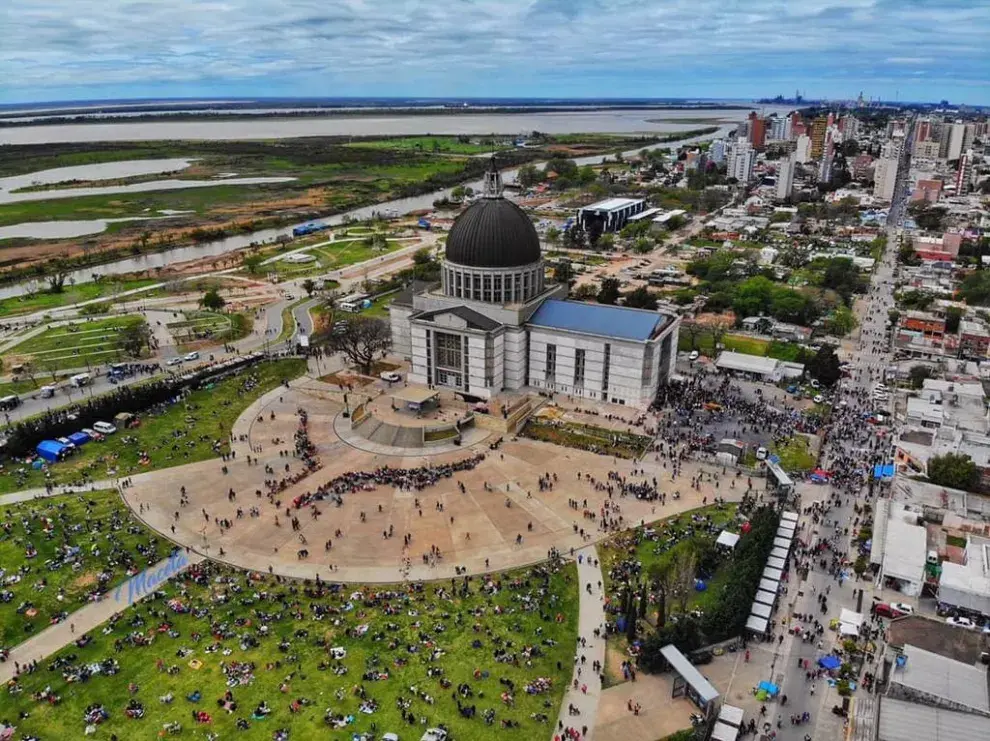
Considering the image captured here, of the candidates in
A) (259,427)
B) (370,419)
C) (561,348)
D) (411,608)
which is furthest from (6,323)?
(411,608)

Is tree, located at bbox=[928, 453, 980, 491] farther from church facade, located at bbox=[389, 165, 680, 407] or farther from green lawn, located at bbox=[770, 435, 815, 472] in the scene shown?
church facade, located at bbox=[389, 165, 680, 407]

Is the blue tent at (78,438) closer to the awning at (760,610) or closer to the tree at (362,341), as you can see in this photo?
the tree at (362,341)

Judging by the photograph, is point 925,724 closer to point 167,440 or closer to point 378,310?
point 167,440

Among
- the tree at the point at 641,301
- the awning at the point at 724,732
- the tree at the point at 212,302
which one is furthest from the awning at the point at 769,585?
the tree at the point at 212,302

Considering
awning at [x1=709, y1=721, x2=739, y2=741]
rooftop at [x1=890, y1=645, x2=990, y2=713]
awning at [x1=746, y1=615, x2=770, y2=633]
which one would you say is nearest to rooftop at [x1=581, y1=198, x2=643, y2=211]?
awning at [x1=746, y1=615, x2=770, y2=633]

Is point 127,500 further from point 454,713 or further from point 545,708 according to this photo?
point 545,708

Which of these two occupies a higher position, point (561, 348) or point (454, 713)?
point (561, 348)
